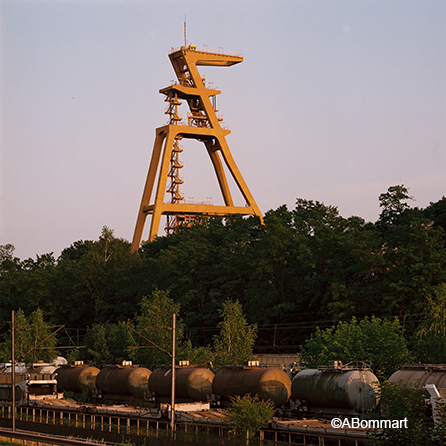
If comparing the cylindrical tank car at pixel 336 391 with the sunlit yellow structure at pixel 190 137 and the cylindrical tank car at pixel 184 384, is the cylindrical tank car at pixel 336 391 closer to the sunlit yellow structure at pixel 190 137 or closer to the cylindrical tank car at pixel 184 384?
the cylindrical tank car at pixel 184 384

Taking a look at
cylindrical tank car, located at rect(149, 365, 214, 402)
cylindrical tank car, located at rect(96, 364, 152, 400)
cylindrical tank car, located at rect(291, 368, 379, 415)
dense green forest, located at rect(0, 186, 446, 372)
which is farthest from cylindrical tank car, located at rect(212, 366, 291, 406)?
dense green forest, located at rect(0, 186, 446, 372)

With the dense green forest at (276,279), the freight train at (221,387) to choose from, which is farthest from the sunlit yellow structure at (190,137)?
the freight train at (221,387)

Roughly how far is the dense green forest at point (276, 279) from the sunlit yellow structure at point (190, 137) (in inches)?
147

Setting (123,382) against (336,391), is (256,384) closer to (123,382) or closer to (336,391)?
(336,391)

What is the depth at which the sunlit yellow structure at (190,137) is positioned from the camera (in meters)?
108

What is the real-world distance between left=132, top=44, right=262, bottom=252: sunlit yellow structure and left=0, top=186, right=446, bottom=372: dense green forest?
374 centimetres

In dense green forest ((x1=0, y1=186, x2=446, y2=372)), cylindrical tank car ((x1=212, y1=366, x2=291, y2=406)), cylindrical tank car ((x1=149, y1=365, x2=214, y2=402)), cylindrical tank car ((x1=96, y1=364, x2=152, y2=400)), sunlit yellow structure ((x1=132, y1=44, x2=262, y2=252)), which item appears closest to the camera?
cylindrical tank car ((x1=212, y1=366, x2=291, y2=406))

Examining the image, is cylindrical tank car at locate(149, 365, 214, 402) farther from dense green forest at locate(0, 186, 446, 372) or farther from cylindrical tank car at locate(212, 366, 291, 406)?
dense green forest at locate(0, 186, 446, 372)

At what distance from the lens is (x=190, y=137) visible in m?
114

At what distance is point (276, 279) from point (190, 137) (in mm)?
33809

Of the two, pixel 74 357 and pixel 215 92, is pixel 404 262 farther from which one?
pixel 215 92

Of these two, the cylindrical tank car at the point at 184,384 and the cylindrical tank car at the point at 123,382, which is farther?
the cylindrical tank car at the point at 123,382

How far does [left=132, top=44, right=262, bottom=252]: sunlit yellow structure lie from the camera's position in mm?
108000

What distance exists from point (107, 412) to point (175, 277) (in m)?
49.1
